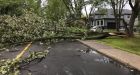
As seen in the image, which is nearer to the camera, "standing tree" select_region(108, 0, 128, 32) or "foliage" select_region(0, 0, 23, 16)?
"foliage" select_region(0, 0, 23, 16)

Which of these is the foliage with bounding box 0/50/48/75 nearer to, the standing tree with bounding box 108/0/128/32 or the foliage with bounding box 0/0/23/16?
the foliage with bounding box 0/0/23/16

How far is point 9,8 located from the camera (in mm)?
Result: 36625

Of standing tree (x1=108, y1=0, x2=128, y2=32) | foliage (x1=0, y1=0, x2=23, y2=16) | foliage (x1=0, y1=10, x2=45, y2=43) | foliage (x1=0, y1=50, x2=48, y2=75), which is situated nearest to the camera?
foliage (x1=0, y1=50, x2=48, y2=75)

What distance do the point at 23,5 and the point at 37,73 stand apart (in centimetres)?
3112

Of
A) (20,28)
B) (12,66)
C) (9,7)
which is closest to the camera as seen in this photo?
(12,66)

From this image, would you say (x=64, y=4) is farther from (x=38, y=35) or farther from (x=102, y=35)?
(x=38, y=35)

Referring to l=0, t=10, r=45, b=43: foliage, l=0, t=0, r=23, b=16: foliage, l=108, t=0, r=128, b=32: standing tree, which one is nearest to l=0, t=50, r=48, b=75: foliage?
l=0, t=10, r=45, b=43: foliage

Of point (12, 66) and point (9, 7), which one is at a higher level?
point (9, 7)

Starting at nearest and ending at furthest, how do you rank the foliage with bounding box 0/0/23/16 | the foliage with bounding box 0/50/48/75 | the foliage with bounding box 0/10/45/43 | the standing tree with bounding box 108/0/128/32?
the foliage with bounding box 0/50/48/75, the foliage with bounding box 0/10/45/43, the foliage with bounding box 0/0/23/16, the standing tree with bounding box 108/0/128/32

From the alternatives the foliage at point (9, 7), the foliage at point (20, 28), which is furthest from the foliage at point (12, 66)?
the foliage at point (9, 7)

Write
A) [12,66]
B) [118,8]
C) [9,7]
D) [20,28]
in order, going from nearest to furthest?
[12,66] → [20,28] → [9,7] → [118,8]

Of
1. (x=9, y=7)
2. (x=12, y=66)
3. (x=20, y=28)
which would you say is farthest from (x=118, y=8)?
(x=12, y=66)

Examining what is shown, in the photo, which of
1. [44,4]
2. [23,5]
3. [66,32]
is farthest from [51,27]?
[44,4]

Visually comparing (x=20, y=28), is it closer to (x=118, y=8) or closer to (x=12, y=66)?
(x=12, y=66)
